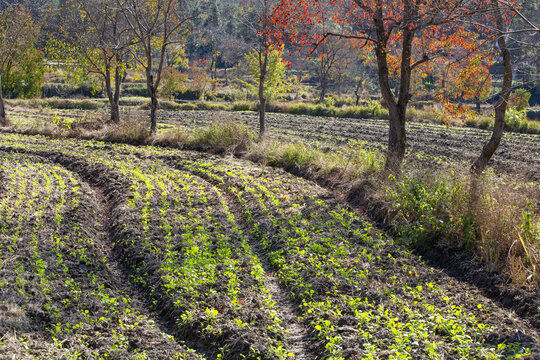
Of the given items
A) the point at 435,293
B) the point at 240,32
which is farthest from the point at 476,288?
the point at 240,32

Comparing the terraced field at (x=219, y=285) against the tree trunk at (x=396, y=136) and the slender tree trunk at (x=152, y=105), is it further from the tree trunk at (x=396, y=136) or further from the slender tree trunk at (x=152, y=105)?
the slender tree trunk at (x=152, y=105)

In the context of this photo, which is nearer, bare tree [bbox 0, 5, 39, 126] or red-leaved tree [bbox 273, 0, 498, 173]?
red-leaved tree [bbox 273, 0, 498, 173]

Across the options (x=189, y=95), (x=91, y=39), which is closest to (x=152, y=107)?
(x=91, y=39)

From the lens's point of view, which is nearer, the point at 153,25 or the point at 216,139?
the point at 216,139

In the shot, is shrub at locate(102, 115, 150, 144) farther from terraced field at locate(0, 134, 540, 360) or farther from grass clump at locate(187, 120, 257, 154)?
terraced field at locate(0, 134, 540, 360)

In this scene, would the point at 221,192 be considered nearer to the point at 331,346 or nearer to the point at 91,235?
the point at 91,235

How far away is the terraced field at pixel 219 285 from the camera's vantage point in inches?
253

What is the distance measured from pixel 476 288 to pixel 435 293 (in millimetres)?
866

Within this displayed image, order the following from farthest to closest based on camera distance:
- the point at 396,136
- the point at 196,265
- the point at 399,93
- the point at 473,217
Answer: the point at 396,136
the point at 399,93
the point at 473,217
the point at 196,265

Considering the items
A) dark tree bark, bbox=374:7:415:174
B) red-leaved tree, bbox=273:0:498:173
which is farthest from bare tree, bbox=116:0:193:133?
dark tree bark, bbox=374:7:415:174

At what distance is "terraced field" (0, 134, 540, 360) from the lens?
21.1ft

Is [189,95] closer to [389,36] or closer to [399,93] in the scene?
[389,36]

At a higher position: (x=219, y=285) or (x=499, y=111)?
(x=499, y=111)

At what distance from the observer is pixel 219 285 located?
26.5ft
